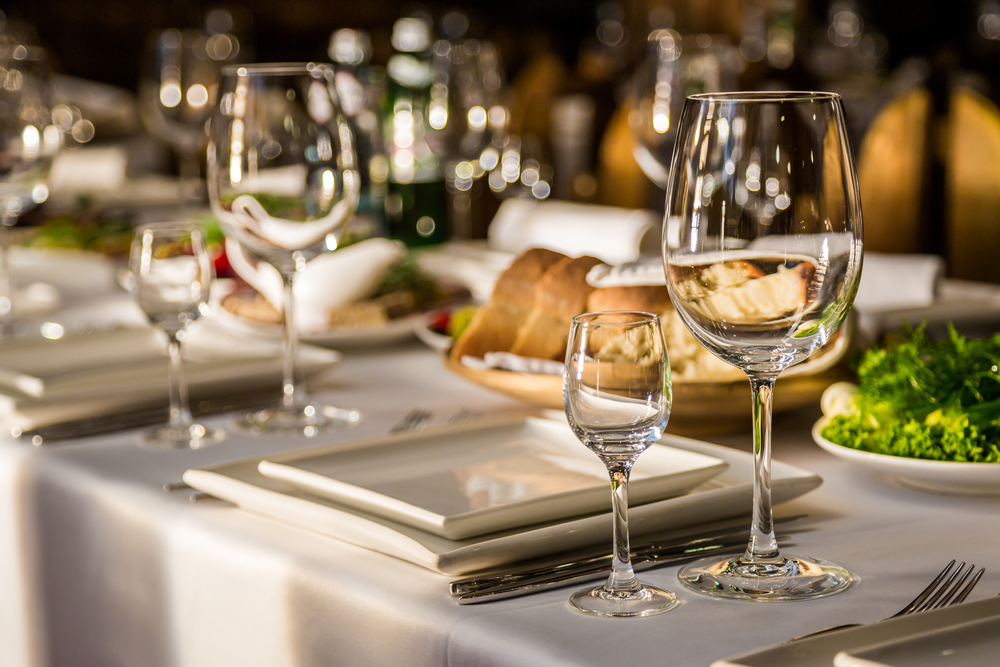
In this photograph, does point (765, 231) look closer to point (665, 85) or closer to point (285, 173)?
point (285, 173)

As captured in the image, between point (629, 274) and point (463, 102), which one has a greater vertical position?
point (463, 102)

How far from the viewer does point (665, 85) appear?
71.3 inches

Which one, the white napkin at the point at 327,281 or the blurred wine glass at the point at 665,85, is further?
the blurred wine glass at the point at 665,85

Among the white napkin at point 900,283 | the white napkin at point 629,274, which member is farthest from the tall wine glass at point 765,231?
the white napkin at point 900,283

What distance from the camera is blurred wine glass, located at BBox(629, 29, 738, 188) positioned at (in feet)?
5.87

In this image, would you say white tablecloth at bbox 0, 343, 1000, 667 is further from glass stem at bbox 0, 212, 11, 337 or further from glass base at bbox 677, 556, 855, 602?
glass stem at bbox 0, 212, 11, 337

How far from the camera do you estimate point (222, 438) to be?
109 centimetres

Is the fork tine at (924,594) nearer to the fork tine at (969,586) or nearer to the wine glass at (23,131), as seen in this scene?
the fork tine at (969,586)

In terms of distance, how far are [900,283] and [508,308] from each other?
577mm

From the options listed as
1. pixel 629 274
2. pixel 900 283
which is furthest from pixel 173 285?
pixel 900 283

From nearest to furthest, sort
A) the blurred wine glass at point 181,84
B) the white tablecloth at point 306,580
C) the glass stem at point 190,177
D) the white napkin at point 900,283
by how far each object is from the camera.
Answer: the white tablecloth at point 306,580
the white napkin at point 900,283
the blurred wine glass at point 181,84
the glass stem at point 190,177

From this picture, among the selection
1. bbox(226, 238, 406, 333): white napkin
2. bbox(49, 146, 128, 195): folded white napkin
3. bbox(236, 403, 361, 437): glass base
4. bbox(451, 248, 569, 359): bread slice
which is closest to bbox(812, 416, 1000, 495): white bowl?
bbox(451, 248, 569, 359): bread slice

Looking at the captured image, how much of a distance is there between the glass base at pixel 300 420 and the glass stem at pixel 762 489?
0.51 meters

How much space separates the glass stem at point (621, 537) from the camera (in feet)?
2.21
